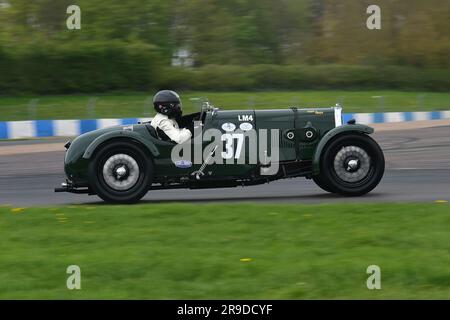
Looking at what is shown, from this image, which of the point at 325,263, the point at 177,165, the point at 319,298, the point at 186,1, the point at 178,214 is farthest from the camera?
the point at 186,1

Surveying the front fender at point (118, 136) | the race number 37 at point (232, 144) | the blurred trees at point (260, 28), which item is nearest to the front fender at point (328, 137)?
the race number 37 at point (232, 144)

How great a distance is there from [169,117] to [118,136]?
0.70 m

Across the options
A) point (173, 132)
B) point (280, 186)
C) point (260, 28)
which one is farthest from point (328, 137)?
point (260, 28)

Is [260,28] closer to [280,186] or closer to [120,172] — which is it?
[280,186]

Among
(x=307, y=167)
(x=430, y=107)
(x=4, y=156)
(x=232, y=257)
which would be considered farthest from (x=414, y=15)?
(x=232, y=257)

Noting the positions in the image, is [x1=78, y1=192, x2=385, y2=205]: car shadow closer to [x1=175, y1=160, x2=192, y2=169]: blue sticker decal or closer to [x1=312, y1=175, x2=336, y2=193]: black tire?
[x1=312, y1=175, x2=336, y2=193]: black tire

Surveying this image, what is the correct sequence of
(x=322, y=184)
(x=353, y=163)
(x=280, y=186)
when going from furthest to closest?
Answer: (x=280, y=186) → (x=322, y=184) → (x=353, y=163)

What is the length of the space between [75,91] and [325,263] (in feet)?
93.4

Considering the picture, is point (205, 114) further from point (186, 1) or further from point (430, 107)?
point (186, 1)

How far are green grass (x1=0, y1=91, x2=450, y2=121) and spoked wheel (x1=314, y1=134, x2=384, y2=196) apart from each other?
57.7 feet

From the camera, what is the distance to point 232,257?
24.6 ft

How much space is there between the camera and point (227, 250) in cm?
775

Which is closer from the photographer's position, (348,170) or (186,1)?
(348,170)

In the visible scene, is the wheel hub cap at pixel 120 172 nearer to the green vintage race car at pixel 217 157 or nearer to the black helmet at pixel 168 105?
the green vintage race car at pixel 217 157
